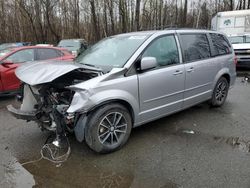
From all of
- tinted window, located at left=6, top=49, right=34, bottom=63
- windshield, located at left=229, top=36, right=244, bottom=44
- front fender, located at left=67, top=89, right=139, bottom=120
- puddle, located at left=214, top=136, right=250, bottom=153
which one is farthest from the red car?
windshield, located at left=229, top=36, right=244, bottom=44

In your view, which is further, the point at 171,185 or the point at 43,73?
the point at 43,73

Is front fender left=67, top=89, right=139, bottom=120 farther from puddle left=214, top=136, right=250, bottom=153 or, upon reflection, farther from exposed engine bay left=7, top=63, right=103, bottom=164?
puddle left=214, top=136, right=250, bottom=153

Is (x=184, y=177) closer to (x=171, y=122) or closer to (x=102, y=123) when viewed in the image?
(x=102, y=123)

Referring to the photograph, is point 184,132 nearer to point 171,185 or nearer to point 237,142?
point 237,142

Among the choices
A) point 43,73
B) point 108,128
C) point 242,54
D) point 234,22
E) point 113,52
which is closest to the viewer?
point 43,73

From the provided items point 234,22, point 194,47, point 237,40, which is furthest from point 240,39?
point 194,47

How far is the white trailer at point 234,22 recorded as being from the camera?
51.3ft

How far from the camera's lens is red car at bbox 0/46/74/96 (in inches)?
245

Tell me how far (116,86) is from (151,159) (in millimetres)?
1155

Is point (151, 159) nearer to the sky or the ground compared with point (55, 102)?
nearer to the ground

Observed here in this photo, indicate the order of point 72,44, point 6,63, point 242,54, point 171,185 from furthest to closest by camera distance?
point 72,44 → point 242,54 → point 6,63 → point 171,185

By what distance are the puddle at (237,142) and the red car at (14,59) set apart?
529 cm

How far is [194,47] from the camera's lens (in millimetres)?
4555

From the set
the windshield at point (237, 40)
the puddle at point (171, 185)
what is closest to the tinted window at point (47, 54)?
the puddle at point (171, 185)
